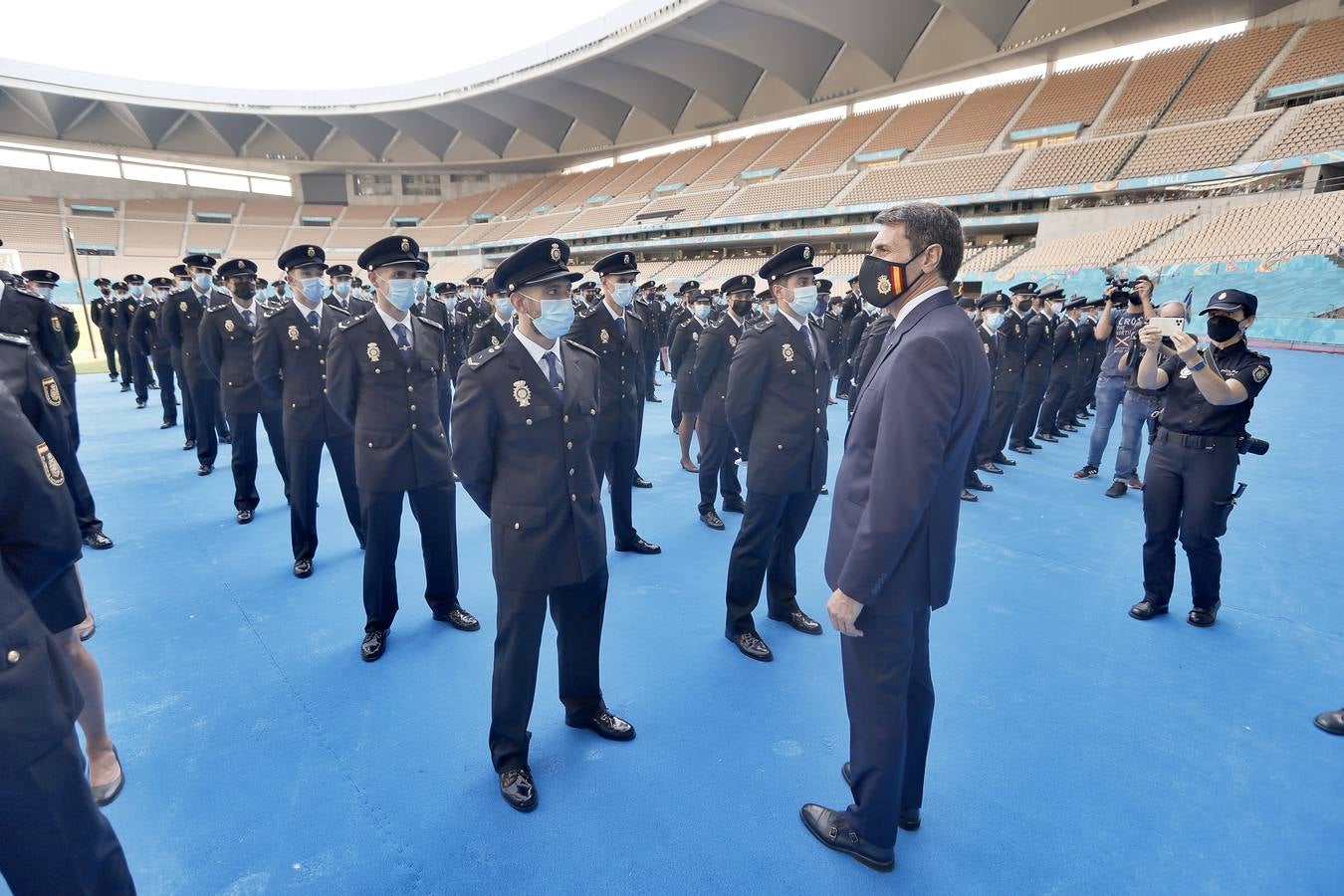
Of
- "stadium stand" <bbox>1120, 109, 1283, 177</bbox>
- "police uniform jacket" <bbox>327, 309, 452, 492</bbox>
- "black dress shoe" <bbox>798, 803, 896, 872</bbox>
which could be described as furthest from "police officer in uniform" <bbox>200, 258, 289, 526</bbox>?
"stadium stand" <bbox>1120, 109, 1283, 177</bbox>

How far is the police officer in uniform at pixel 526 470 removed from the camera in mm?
2195

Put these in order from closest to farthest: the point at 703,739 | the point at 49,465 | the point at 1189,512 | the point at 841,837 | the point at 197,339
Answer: the point at 49,465, the point at 841,837, the point at 703,739, the point at 1189,512, the point at 197,339

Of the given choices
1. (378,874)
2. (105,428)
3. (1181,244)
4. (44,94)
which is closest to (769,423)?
(378,874)

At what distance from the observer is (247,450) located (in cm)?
512

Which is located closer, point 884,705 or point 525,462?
point 884,705

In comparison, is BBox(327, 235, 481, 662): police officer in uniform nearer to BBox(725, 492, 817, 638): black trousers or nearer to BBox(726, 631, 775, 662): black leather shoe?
BBox(725, 492, 817, 638): black trousers

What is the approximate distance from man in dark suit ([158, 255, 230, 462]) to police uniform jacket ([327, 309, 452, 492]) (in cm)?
420

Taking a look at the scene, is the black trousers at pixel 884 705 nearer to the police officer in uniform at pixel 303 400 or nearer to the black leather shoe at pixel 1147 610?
the black leather shoe at pixel 1147 610

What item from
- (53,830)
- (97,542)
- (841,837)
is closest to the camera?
(53,830)

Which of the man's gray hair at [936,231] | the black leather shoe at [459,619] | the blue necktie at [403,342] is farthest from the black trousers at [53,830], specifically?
the man's gray hair at [936,231]

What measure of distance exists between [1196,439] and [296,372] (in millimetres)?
5587

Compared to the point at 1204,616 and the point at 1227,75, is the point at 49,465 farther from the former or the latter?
the point at 1227,75

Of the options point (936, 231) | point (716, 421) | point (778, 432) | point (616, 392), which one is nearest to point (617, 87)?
point (716, 421)

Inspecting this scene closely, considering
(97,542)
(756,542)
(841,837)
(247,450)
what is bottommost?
(97,542)
